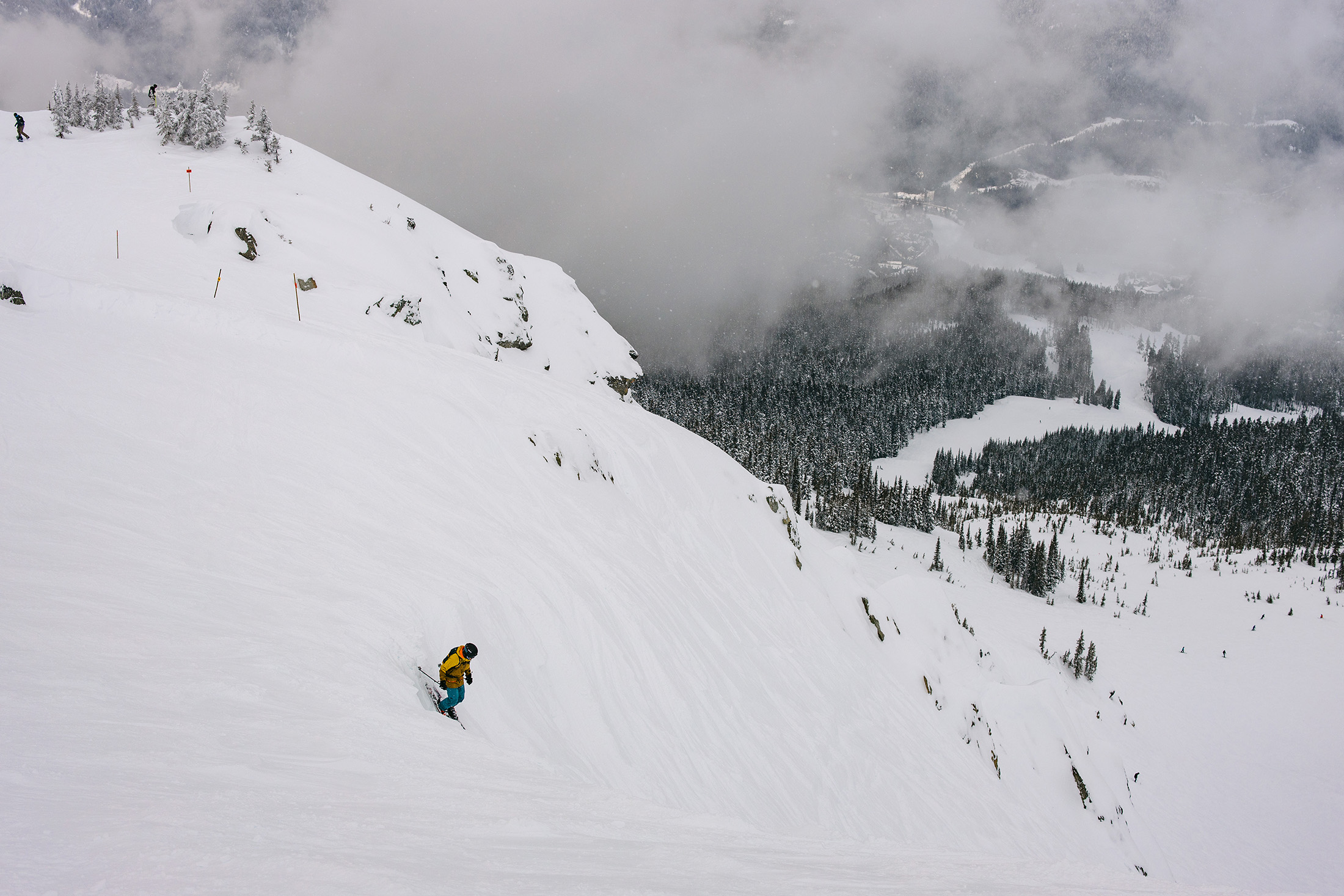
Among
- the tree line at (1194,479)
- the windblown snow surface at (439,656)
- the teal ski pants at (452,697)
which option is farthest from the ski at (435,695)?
the tree line at (1194,479)

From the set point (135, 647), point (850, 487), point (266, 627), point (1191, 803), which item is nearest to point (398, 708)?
point (266, 627)

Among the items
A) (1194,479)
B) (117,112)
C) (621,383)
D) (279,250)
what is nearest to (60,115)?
(117,112)

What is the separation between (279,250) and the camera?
114ft

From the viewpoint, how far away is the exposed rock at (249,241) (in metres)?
32.2

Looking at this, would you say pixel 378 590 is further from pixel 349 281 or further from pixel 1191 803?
pixel 1191 803

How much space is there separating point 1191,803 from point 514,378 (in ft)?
130

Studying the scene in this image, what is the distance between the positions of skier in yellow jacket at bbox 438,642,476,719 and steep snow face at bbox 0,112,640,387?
56.4ft

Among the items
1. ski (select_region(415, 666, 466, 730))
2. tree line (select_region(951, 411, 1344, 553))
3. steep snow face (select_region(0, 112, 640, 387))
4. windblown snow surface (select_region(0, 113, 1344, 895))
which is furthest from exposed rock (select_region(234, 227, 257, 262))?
tree line (select_region(951, 411, 1344, 553))

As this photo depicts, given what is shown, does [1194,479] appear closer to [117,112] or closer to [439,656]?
[439,656]

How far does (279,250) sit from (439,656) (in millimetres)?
35398

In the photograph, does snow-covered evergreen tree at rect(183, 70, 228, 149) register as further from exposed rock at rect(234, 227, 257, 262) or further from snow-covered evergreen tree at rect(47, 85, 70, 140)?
exposed rock at rect(234, 227, 257, 262)

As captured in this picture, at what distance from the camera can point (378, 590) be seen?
9719 mm

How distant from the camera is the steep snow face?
26.5 meters

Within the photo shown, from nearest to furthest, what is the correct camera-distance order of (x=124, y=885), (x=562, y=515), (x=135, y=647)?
(x=124, y=885)
(x=135, y=647)
(x=562, y=515)
